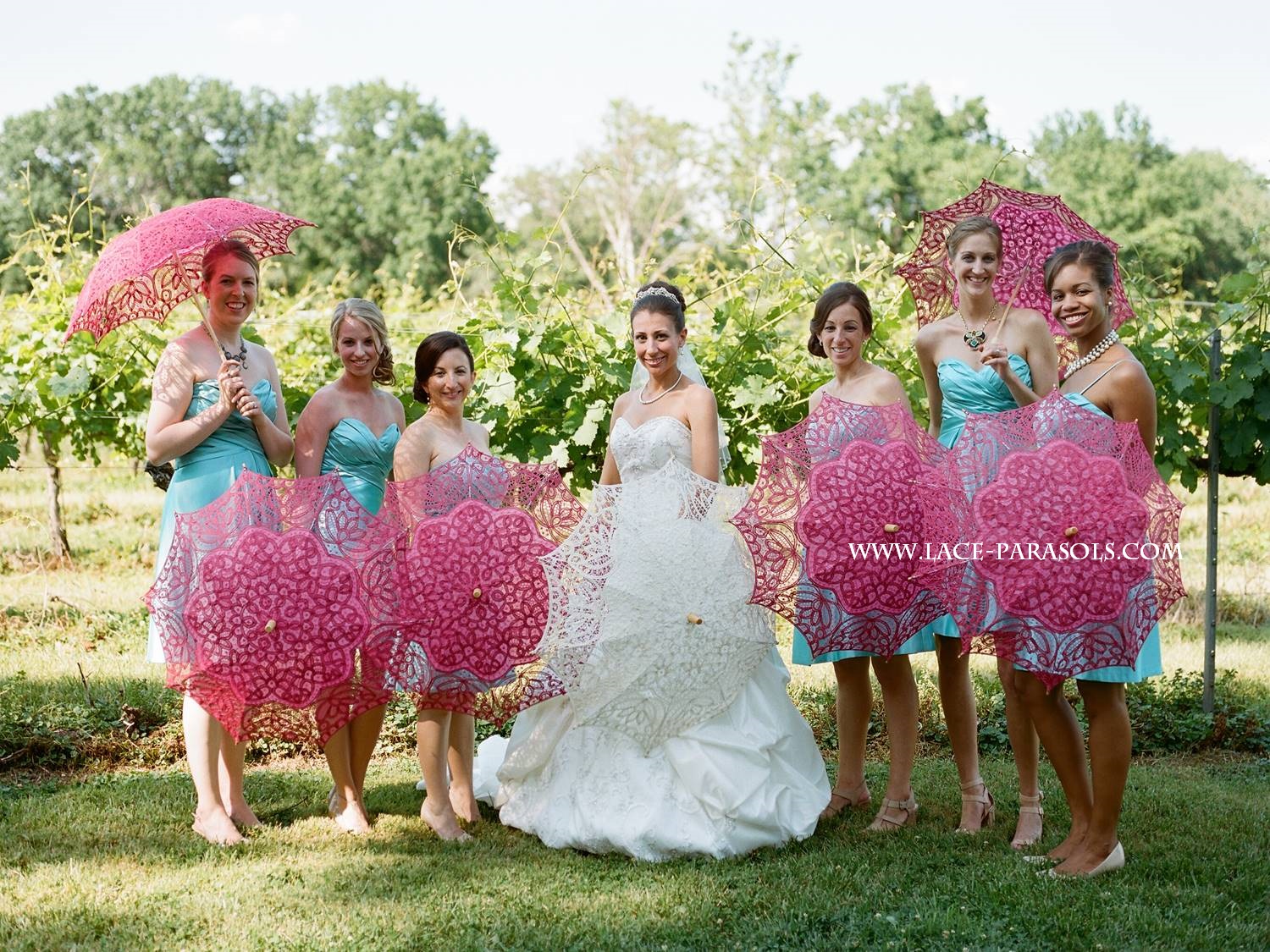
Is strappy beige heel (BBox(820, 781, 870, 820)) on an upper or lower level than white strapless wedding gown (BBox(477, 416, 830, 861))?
lower

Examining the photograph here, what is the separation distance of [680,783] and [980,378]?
1856mm

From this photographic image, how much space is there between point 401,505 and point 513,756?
1141 millimetres

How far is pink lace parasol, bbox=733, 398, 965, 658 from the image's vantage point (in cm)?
428

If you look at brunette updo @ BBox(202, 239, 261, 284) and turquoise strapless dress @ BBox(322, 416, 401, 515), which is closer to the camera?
brunette updo @ BBox(202, 239, 261, 284)

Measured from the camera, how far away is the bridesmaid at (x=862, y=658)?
15.3ft

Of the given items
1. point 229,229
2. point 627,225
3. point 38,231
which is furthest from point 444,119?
point 229,229

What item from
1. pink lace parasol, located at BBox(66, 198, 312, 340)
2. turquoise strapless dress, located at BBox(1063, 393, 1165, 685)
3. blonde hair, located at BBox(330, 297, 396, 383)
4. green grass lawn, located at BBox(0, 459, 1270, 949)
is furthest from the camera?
blonde hair, located at BBox(330, 297, 396, 383)

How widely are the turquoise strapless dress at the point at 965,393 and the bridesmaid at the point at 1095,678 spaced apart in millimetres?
293

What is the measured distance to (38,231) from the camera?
823 cm

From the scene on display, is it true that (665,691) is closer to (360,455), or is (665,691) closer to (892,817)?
(892,817)

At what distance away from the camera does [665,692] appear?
4.38 m

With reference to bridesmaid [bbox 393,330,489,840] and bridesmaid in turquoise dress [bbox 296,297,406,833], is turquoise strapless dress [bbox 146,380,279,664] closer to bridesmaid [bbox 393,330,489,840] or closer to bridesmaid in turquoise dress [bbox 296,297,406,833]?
bridesmaid in turquoise dress [bbox 296,297,406,833]

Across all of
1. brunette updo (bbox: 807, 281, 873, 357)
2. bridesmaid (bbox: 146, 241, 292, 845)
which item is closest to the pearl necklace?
brunette updo (bbox: 807, 281, 873, 357)

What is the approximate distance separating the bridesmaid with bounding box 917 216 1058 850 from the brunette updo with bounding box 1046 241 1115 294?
35cm
